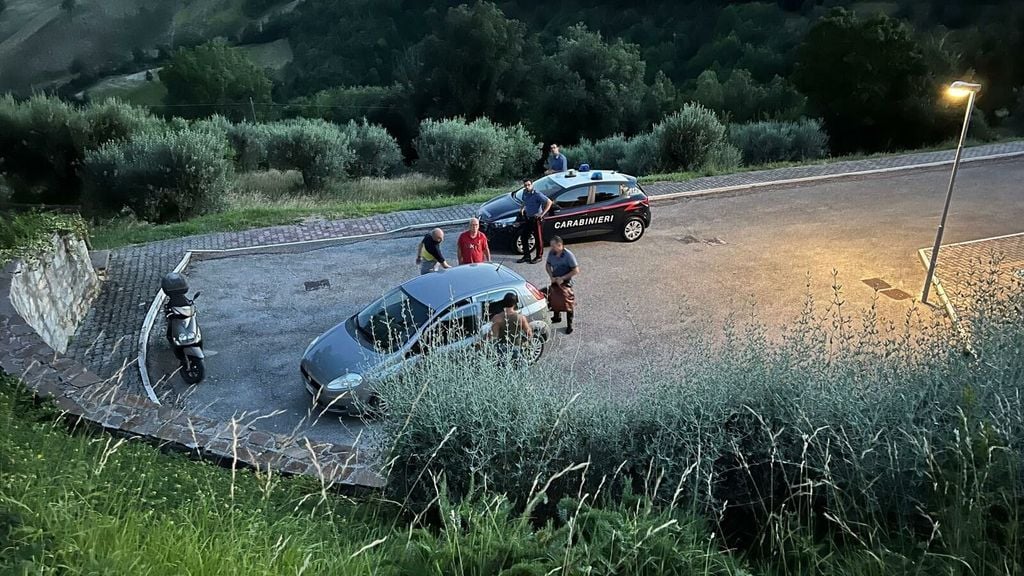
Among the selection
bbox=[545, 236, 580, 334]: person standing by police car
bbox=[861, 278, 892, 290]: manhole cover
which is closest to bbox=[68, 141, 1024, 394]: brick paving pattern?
bbox=[861, 278, 892, 290]: manhole cover

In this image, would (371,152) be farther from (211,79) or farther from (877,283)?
(211,79)

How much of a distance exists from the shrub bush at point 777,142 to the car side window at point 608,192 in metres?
12.1

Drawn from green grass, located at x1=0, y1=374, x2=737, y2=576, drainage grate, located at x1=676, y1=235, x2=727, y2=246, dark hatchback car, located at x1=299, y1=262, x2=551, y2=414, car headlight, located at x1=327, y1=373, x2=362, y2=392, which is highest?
green grass, located at x1=0, y1=374, x2=737, y2=576

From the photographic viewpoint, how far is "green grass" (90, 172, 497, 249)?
16344 millimetres

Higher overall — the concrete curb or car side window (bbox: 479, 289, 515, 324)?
car side window (bbox: 479, 289, 515, 324)

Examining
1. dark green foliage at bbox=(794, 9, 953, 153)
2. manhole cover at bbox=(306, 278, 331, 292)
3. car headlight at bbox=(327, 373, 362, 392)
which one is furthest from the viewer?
dark green foliage at bbox=(794, 9, 953, 153)

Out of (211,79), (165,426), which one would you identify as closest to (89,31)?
(211,79)

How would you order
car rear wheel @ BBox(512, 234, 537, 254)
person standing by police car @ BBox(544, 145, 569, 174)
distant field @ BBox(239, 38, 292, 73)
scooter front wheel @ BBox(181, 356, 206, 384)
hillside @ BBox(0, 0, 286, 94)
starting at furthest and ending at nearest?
1. distant field @ BBox(239, 38, 292, 73)
2. hillside @ BBox(0, 0, 286, 94)
3. person standing by police car @ BBox(544, 145, 569, 174)
4. car rear wheel @ BBox(512, 234, 537, 254)
5. scooter front wheel @ BBox(181, 356, 206, 384)

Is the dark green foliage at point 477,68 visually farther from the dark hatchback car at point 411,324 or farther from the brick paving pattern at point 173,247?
the dark hatchback car at point 411,324

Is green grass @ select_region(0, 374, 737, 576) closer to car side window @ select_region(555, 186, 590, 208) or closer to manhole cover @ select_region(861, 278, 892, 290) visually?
car side window @ select_region(555, 186, 590, 208)

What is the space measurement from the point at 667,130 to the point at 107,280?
52.7ft

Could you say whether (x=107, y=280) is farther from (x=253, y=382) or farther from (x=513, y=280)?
(x=513, y=280)

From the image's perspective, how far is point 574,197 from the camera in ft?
48.9

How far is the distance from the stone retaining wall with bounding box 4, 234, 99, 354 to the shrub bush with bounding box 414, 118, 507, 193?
11.3 metres
